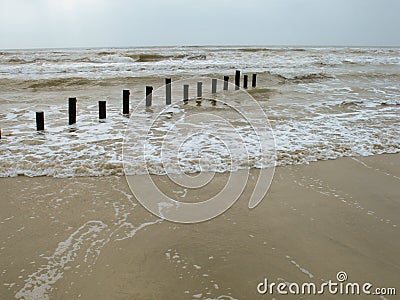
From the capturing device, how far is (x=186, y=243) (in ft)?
9.74

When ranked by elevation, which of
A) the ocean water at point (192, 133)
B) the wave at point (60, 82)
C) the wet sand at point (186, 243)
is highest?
the wave at point (60, 82)

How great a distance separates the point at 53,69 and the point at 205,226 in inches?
1010

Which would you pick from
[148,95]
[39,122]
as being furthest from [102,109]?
[148,95]

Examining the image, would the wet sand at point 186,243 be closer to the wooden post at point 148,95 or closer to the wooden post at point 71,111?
the wooden post at point 71,111

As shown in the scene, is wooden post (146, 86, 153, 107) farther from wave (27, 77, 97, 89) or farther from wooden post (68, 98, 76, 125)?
wave (27, 77, 97, 89)

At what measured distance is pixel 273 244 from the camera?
2951mm

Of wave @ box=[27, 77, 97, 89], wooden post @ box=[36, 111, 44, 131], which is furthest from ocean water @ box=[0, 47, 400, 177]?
wave @ box=[27, 77, 97, 89]

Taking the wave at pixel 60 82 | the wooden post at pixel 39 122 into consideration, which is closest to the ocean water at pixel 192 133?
the wooden post at pixel 39 122

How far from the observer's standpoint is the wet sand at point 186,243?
7.88ft

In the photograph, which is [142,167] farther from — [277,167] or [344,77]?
[344,77]

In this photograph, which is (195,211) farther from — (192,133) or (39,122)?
(39,122)

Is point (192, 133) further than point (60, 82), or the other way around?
point (60, 82)

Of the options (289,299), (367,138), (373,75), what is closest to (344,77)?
(373,75)

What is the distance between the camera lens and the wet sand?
2402 mm
